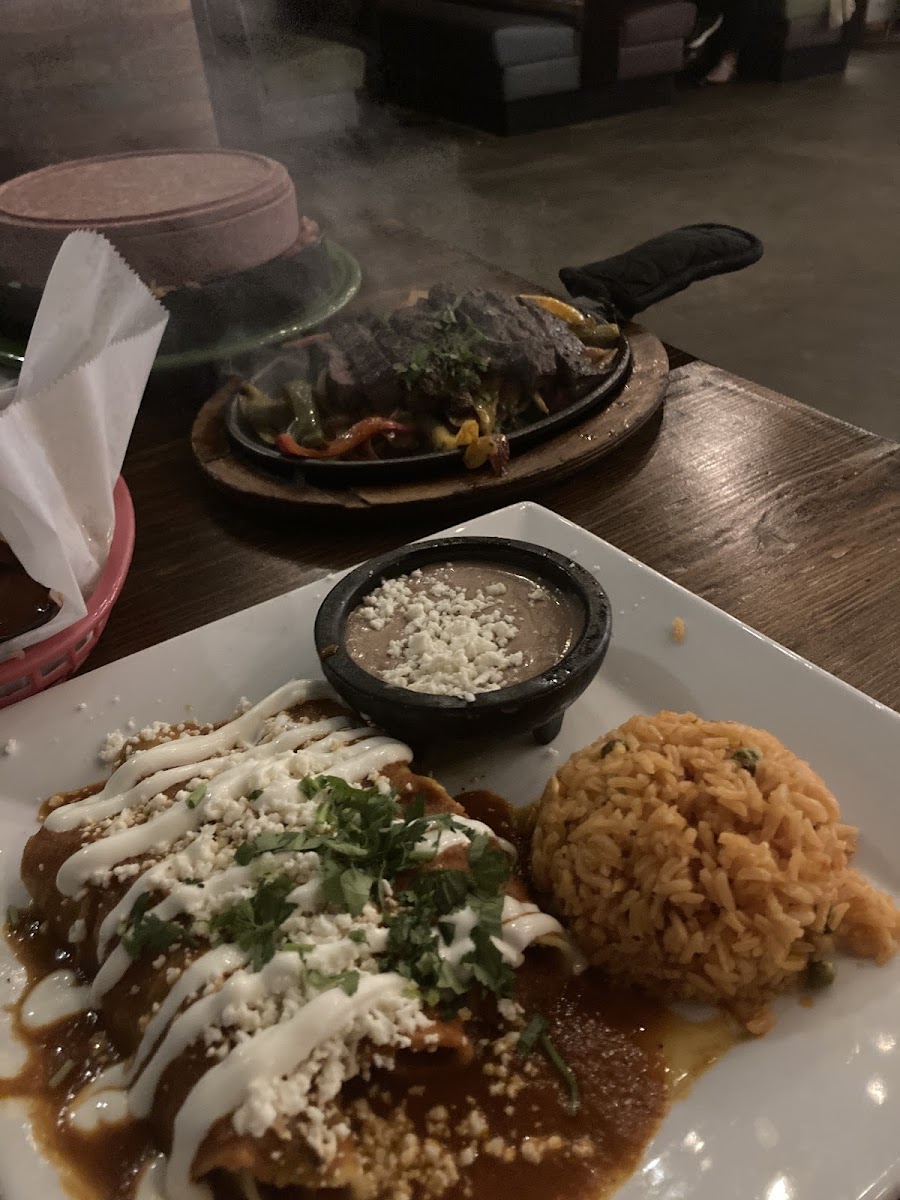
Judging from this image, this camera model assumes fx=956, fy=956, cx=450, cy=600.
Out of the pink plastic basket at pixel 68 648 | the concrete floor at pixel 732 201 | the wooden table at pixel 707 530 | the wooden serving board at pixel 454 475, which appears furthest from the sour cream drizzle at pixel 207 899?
the concrete floor at pixel 732 201

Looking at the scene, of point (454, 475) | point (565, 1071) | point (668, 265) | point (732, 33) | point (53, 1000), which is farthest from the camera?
point (732, 33)

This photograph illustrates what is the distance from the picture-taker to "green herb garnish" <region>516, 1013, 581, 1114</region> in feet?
3.93

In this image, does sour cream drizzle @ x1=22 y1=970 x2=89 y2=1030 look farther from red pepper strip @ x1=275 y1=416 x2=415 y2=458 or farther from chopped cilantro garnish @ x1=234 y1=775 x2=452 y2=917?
red pepper strip @ x1=275 y1=416 x2=415 y2=458

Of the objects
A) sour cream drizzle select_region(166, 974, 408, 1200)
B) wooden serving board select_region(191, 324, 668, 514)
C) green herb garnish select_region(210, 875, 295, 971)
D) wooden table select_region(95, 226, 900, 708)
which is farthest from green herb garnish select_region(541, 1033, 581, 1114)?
wooden serving board select_region(191, 324, 668, 514)

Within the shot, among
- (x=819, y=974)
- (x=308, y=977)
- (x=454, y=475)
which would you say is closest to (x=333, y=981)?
(x=308, y=977)

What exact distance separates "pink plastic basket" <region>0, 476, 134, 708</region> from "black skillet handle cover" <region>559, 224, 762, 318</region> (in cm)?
170

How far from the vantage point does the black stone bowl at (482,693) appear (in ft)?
4.87

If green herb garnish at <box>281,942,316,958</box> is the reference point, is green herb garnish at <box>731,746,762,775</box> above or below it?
below

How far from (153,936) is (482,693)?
58cm

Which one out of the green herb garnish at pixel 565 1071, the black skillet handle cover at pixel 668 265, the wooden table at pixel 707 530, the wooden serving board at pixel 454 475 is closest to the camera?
the green herb garnish at pixel 565 1071

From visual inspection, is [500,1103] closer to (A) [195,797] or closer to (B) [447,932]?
(B) [447,932]

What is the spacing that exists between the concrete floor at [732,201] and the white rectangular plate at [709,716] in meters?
2.88

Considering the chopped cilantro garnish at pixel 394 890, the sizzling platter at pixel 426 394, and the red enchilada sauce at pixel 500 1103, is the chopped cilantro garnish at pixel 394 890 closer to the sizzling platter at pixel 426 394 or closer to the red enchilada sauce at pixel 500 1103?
the red enchilada sauce at pixel 500 1103

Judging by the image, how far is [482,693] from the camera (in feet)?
4.91
